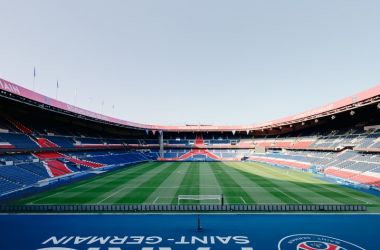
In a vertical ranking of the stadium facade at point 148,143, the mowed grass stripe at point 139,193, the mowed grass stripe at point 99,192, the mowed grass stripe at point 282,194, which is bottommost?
the mowed grass stripe at point 282,194

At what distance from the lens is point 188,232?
1428 cm

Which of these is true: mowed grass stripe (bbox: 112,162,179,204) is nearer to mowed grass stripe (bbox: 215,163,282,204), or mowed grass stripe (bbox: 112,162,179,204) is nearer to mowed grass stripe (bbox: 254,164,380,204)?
mowed grass stripe (bbox: 215,163,282,204)

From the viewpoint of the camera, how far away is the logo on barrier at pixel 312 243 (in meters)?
12.4

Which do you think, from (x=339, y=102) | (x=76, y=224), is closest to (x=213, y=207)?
(x=76, y=224)

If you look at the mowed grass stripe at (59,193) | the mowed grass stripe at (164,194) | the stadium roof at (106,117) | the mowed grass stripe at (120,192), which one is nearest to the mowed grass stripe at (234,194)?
the mowed grass stripe at (164,194)

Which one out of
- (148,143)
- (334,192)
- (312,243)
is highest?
(148,143)

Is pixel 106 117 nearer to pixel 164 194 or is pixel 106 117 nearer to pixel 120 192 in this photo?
pixel 120 192

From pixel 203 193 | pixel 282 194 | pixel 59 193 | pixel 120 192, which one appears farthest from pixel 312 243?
pixel 59 193

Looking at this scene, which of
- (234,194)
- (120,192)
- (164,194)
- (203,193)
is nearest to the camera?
(164,194)

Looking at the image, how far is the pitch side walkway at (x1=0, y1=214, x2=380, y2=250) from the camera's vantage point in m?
12.6

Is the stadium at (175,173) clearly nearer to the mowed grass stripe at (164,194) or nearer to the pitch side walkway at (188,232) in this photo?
the mowed grass stripe at (164,194)

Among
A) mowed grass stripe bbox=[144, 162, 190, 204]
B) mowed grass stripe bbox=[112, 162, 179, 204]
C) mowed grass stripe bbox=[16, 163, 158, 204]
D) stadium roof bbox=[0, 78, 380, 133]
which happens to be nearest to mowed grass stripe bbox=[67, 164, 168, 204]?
mowed grass stripe bbox=[16, 163, 158, 204]

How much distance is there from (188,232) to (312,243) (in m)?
6.90

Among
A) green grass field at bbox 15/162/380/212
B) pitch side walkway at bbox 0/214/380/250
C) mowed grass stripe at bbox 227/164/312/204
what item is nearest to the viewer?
pitch side walkway at bbox 0/214/380/250
